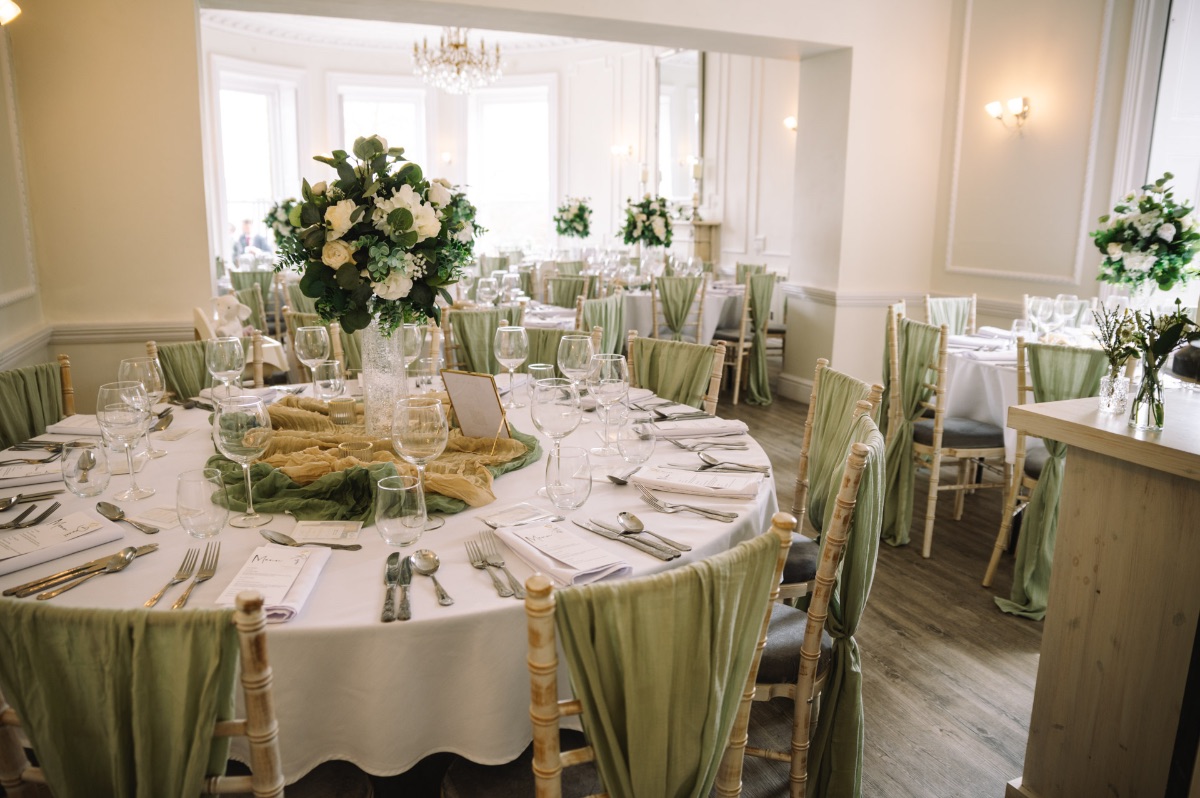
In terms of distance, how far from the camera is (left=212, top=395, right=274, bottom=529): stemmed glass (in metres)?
1.72

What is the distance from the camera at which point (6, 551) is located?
1576 mm

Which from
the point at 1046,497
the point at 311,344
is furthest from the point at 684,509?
the point at 1046,497

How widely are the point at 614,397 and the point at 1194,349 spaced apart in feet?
4.54

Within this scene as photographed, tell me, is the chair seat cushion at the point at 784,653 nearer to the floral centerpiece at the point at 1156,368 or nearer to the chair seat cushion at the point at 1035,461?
the floral centerpiece at the point at 1156,368

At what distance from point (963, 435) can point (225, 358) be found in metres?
3.15

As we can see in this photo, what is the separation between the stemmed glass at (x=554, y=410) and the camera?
6.33 feet

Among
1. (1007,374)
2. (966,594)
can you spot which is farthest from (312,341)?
(1007,374)

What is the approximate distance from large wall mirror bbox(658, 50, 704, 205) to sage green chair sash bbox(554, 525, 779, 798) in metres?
9.17

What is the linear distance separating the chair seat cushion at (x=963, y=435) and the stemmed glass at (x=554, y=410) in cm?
248

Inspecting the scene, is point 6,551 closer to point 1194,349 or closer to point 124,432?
point 124,432

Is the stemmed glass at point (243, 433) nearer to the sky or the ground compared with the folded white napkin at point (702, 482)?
Result: nearer to the sky

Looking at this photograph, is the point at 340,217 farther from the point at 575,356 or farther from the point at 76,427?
the point at 76,427

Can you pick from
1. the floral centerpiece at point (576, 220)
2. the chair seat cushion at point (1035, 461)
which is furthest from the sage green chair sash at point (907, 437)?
the floral centerpiece at point (576, 220)

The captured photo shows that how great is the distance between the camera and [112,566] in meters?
1.53
